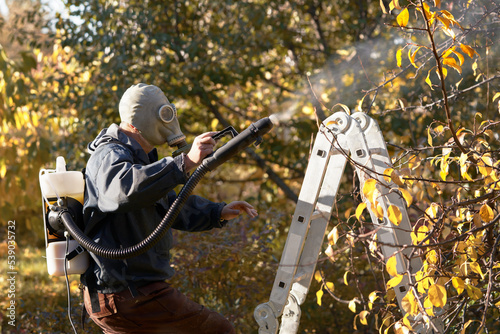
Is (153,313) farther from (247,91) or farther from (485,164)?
(247,91)

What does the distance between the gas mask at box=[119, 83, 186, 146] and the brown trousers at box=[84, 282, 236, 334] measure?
25.4 inches

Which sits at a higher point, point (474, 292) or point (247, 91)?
point (247, 91)

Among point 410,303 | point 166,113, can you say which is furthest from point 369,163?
point 166,113

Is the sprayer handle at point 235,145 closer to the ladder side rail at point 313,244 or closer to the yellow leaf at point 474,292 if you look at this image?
the ladder side rail at point 313,244

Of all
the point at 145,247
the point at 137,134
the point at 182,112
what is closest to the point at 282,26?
the point at 182,112

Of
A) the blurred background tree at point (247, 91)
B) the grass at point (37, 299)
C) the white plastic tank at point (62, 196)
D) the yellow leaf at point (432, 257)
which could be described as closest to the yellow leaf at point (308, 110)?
the blurred background tree at point (247, 91)

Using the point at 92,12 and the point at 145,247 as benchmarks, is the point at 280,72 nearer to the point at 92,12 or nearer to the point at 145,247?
the point at 92,12

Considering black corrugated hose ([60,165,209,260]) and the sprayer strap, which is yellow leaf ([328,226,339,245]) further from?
the sprayer strap

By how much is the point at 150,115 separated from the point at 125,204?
1.75 ft

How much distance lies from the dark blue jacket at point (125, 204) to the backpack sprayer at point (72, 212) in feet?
0.20

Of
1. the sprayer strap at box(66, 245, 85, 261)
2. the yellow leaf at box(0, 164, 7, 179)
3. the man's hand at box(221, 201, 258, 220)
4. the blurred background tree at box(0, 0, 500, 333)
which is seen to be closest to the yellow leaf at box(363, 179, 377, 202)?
the man's hand at box(221, 201, 258, 220)

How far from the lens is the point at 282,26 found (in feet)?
17.6

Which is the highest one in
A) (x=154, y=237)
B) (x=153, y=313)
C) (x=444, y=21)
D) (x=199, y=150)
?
(x=444, y=21)

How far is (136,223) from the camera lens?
2.44 m
